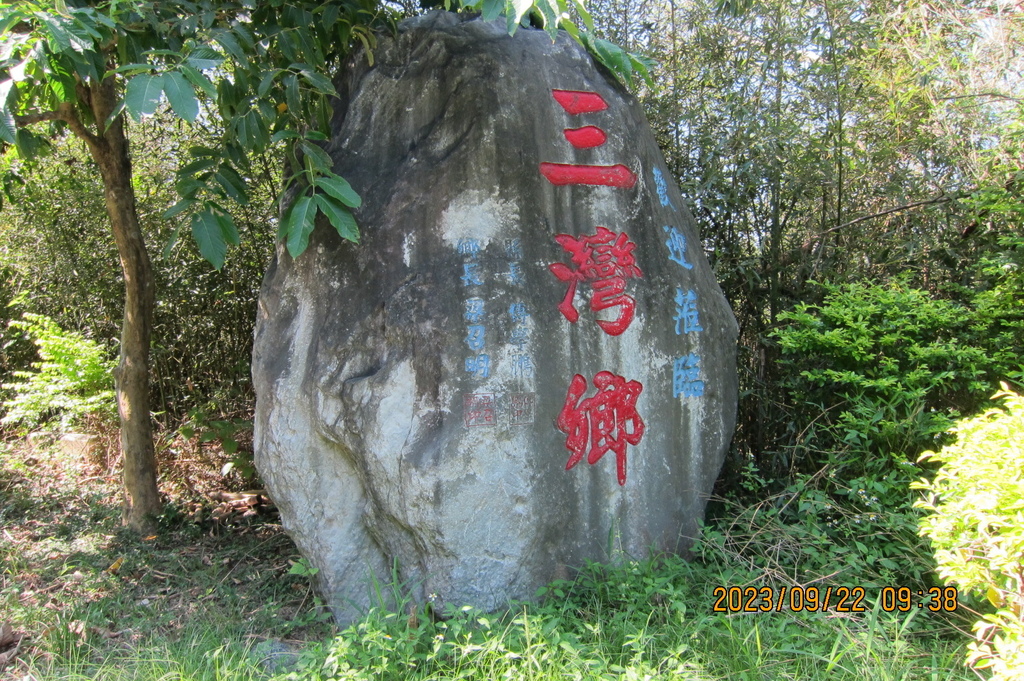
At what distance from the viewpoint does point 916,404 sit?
3.13m

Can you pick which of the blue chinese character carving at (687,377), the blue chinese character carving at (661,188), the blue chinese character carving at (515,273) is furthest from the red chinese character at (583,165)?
the blue chinese character carving at (687,377)

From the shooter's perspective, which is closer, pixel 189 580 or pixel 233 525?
pixel 189 580

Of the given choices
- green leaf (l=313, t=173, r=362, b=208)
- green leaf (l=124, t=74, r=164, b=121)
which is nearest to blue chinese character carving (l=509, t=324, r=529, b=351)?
green leaf (l=313, t=173, r=362, b=208)

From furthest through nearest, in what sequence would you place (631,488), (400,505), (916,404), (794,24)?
(794,24) < (916,404) < (631,488) < (400,505)

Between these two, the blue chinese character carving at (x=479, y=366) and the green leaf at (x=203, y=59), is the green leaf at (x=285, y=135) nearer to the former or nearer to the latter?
the green leaf at (x=203, y=59)

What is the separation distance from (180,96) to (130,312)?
75.5 inches

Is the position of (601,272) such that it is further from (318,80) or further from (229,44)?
(229,44)

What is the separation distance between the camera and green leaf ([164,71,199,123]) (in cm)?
205

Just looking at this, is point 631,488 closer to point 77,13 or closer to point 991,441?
point 991,441

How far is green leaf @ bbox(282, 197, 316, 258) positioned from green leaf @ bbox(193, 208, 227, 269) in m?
0.24

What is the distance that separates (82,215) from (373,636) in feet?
12.1

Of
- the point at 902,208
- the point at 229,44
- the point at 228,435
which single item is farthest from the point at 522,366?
the point at 902,208

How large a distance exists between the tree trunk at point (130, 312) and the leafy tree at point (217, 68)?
5.3 inches

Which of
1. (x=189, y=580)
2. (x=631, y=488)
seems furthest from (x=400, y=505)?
(x=189, y=580)
